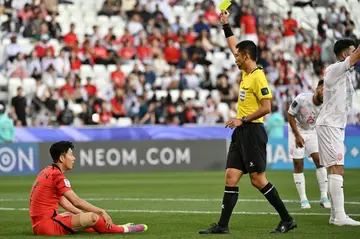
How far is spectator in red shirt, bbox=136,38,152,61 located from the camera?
31375 mm

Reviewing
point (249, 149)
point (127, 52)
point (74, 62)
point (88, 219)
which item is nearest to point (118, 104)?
point (74, 62)

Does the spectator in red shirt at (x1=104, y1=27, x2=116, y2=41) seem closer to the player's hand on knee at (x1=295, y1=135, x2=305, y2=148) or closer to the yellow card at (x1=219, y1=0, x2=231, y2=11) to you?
the player's hand on knee at (x1=295, y1=135, x2=305, y2=148)

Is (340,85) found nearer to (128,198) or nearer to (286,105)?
(128,198)

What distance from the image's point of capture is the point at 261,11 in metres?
33.7

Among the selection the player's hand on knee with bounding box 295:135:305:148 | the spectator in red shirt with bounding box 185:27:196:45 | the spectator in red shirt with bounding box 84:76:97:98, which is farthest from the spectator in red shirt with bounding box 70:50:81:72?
the player's hand on knee with bounding box 295:135:305:148

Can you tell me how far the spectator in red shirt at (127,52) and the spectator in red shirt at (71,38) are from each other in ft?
5.21

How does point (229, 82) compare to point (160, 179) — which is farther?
point (229, 82)

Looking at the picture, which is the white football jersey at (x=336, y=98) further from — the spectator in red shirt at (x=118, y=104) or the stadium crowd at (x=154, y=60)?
the spectator in red shirt at (x=118, y=104)

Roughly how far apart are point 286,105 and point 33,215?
61.7 ft

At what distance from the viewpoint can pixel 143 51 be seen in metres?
31.5

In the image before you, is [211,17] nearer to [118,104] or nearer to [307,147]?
[118,104]

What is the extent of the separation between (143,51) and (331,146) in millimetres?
19775

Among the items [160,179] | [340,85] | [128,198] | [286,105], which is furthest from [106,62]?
[340,85]

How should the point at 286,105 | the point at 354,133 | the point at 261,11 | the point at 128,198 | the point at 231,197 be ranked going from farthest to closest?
the point at 261,11 → the point at 286,105 → the point at 354,133 → the point at 128,198 → the point at 231,197
